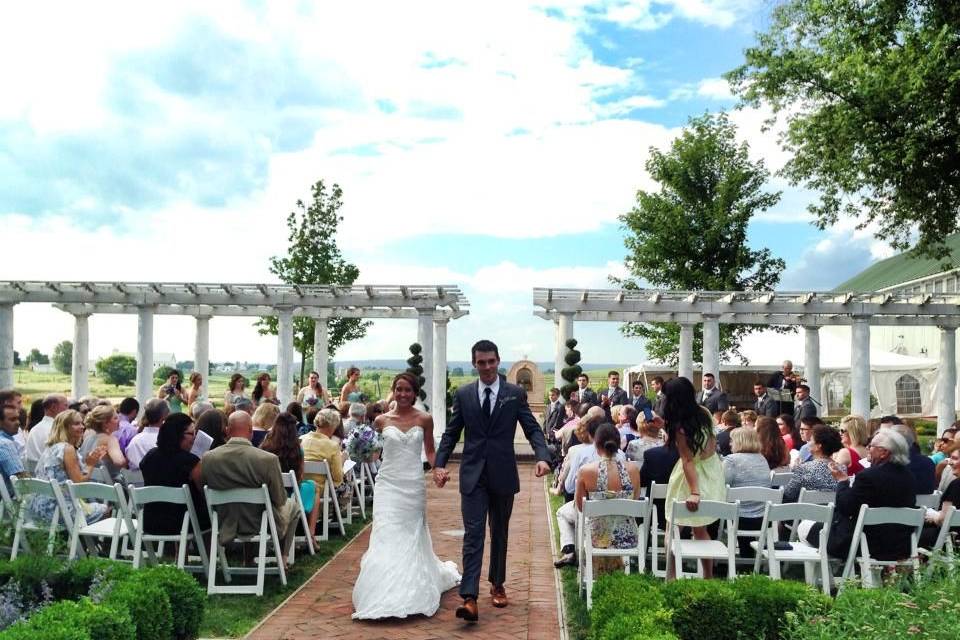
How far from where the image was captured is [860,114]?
19469 mm

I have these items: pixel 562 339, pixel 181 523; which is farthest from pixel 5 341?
pixel 181 523

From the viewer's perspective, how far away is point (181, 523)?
7.12 metres

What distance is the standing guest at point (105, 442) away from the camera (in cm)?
803

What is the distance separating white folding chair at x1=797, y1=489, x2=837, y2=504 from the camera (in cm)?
697

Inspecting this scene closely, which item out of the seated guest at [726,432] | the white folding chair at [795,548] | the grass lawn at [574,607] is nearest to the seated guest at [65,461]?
the grass lawn at [574,607]

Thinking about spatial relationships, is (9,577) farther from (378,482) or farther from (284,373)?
(284,373)

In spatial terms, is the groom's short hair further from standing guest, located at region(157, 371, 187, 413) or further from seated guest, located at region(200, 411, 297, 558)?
standing guest, located at region(157, 371, 187, 413)

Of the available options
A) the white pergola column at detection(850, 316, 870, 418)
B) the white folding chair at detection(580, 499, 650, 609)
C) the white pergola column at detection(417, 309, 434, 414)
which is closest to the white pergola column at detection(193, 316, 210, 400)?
the white pergola column at detection(417, 309, 434, 414)

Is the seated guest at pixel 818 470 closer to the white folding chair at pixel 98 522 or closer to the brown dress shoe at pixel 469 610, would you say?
the brown dress shoe at pixel 469 610

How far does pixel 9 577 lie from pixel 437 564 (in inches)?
116

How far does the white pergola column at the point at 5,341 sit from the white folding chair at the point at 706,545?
2068cm

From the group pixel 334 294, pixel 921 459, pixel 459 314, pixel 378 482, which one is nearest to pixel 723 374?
pixel 459 314

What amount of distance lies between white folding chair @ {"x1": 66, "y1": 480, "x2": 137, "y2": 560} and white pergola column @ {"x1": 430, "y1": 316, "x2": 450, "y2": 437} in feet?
48.5

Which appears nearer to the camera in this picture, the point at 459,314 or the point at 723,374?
the point at 459,314
